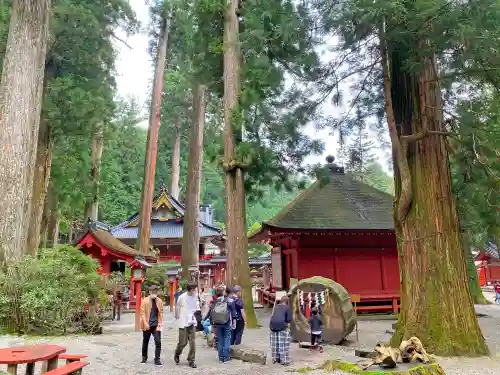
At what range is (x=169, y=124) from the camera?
33719 mm

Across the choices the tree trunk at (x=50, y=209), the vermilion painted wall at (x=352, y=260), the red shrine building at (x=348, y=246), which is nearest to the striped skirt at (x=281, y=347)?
the red shrine building at (x=348, y=246)

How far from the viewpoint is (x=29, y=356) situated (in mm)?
4793

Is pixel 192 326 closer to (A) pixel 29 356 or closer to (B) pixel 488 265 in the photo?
(A) pixel 29 356

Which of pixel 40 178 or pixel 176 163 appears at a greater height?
pixel 176 163

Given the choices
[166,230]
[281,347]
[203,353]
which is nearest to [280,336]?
[281,347]

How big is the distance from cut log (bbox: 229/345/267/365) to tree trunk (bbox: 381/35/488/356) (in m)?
2.60

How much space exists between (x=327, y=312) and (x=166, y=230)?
21.0 m

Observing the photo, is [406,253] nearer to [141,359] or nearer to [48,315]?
[141,359]

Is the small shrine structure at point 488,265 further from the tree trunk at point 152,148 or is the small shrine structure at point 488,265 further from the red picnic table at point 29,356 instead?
the red picnic table at point 29,356

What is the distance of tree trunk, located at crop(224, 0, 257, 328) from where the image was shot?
456 inches

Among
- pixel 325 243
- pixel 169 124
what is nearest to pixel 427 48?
pixel 325 243

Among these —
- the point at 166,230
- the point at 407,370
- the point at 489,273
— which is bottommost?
the point at 407,370

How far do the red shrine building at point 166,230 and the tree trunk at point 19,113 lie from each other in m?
17.1

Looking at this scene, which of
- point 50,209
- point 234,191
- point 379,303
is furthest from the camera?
point 50,209
